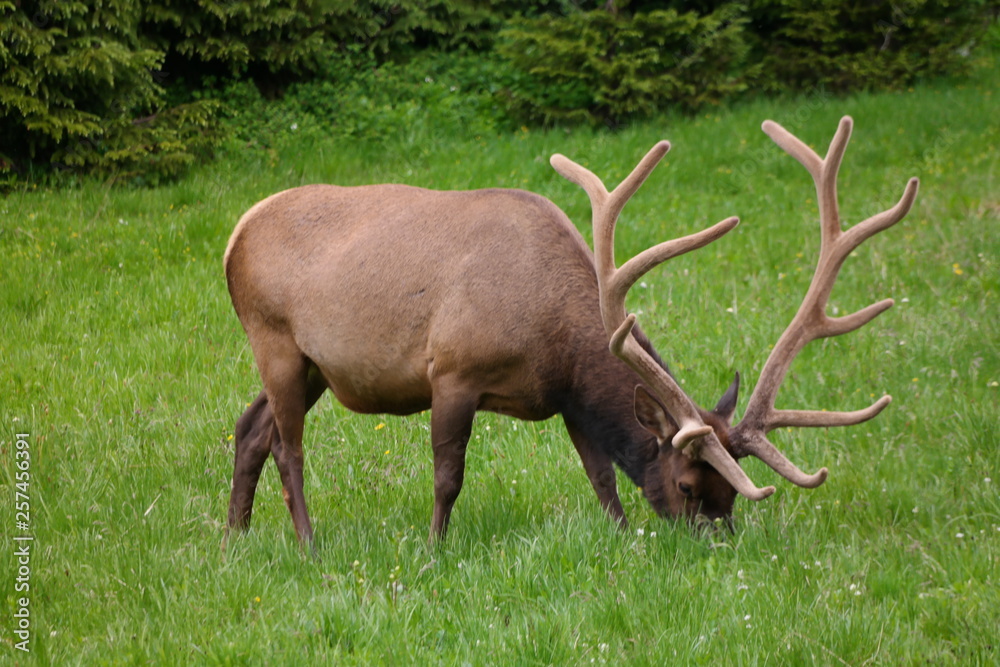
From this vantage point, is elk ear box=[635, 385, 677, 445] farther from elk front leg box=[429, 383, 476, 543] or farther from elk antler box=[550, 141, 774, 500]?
elk front leg box=[429, 383, 476, 543]

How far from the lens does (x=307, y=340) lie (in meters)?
5.24

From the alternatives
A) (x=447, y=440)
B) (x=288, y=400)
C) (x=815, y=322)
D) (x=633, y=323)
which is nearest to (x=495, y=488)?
(x=447, y=440)

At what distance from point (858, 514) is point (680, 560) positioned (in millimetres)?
1263

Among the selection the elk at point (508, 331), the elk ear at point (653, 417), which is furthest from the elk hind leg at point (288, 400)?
the elk ear at point (653, 417)

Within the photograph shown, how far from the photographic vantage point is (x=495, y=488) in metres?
5.69

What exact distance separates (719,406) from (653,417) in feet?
1.17

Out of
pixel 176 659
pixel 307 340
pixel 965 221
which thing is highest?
pixel 307 340

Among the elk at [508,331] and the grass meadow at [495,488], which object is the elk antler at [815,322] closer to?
the elk at [508,331]

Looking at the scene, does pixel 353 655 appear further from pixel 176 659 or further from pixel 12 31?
pixel 12 31

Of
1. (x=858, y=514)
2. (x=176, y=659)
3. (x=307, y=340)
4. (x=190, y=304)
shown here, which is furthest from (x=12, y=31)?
(x=858, y=514)

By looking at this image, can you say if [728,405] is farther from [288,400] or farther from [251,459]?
[251,459]

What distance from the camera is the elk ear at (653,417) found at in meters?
4.70

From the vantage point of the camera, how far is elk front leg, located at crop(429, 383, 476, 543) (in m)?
4.80

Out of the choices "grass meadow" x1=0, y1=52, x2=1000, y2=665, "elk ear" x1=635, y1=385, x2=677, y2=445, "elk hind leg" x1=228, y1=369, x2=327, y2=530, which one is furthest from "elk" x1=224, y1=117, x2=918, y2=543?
"grass meadow" x1=0, y1=52, x2=1000, y2=665
